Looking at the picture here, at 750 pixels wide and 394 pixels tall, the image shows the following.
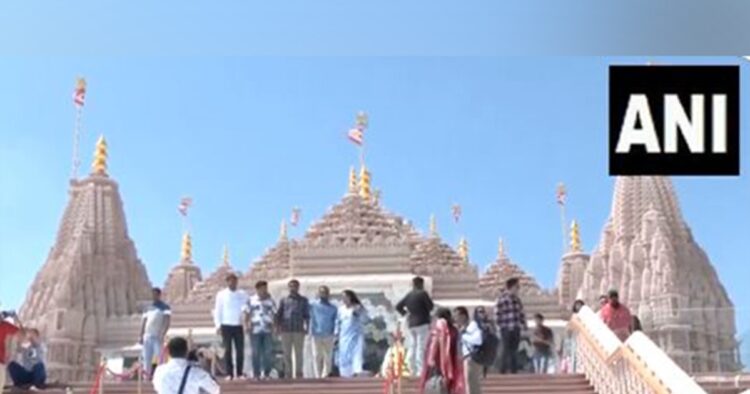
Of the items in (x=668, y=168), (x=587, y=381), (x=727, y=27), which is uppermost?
(x=727, y=27)

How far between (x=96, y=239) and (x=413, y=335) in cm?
3025

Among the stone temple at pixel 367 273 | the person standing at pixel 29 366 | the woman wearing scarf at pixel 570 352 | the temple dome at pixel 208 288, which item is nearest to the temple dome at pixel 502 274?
the stone temple at pixel 367 273

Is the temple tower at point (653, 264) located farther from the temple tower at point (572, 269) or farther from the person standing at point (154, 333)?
the person standing at point (154, 333)

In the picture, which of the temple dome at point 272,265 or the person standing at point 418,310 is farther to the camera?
the temple dome at point 272,265

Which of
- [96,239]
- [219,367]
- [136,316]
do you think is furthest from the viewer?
[96,239]

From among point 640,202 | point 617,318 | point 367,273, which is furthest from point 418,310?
point 640,202

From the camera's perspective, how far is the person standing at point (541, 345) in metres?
15.5

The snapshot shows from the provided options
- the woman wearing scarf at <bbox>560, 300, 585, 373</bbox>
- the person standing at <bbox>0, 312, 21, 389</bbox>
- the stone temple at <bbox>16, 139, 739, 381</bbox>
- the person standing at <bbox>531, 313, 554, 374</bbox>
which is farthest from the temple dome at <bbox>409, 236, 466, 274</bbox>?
the person standing at <bbox>0, 312, 21, 389</bbox>

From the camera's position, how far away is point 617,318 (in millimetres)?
13500

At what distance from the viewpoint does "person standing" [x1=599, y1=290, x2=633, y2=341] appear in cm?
1341

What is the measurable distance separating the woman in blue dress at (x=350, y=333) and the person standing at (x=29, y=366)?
9.58 feet

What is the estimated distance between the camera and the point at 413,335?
42.1 ft

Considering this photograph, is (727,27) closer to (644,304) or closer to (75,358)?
(644,304)

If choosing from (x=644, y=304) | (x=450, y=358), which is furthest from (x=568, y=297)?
(x=450, y=358)
